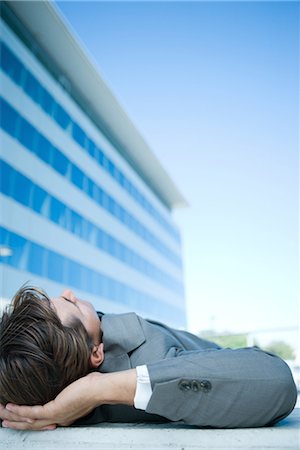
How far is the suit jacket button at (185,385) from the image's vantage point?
116 centimetres

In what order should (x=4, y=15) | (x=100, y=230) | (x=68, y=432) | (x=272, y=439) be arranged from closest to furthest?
(x=272, y=439) → (x=68, y=432) → (x=4, y=15) → (x=100, y=230)

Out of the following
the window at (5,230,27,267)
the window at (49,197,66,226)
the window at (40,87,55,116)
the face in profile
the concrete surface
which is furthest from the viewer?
the window at (40,87,55,116)

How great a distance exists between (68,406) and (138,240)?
30.6m

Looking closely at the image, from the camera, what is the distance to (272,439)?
1095mm

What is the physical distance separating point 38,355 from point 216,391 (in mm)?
464

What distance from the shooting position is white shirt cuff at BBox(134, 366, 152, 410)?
3.88 feet

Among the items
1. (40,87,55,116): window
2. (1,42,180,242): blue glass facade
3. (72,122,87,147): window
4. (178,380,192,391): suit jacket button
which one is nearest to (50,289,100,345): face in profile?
(178,380,192,391): suit jacket button

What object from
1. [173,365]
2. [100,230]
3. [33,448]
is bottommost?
[33,448]

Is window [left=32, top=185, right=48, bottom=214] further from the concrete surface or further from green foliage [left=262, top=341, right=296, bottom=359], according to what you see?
the concrete surface

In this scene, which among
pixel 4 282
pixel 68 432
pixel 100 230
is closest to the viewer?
pixel 68 432

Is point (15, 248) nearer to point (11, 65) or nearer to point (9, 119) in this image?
point (9, 119)

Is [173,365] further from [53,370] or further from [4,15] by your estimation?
[4,15]

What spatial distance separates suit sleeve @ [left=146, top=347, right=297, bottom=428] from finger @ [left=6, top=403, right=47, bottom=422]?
0.91 ft

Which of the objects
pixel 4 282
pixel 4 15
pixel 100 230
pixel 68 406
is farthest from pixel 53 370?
pixel 100 230
